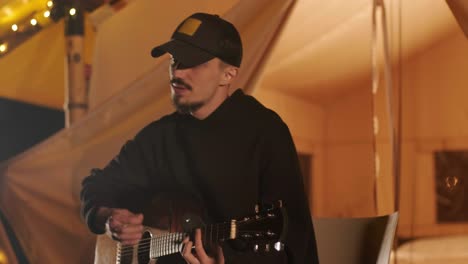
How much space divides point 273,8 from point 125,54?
58 centimetres

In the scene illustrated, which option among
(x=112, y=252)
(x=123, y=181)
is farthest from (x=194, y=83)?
(x=112, y=252)

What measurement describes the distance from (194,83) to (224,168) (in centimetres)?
22

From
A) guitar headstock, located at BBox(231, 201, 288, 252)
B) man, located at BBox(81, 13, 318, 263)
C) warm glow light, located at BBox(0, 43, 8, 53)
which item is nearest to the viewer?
guitar headstock, located at BBox(231, 201, 288, 252)

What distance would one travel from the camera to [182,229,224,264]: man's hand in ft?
4.61

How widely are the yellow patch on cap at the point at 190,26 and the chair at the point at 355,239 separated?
60cm

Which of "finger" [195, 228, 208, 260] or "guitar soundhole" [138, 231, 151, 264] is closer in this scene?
"finger" [195, 228, 208, 260]

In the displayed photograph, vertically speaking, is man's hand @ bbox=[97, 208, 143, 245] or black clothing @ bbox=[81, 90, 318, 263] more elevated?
black clothing @ bbox=[81, 90, 318, 263]

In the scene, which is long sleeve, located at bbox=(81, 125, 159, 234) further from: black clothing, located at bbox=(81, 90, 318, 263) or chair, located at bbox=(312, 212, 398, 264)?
chair, located at bbox=(312, 212, 398, 264)

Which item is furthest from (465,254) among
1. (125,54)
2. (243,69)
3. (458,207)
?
(125,54)

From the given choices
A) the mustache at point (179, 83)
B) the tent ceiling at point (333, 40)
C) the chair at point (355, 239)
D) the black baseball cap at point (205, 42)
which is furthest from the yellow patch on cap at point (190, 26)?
the chair at point (355, 239)

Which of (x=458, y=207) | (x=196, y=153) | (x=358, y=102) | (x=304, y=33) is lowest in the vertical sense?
(x=458, y=207)

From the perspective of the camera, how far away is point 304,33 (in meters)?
1.89

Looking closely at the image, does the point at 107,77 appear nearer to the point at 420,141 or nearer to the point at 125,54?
the point at 125,54

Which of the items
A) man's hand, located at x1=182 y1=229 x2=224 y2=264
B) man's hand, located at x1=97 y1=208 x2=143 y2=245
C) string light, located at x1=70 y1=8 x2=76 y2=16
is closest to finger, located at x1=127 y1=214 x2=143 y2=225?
man's hand, located at x1=97 y1=208 x2=143 y2=245
